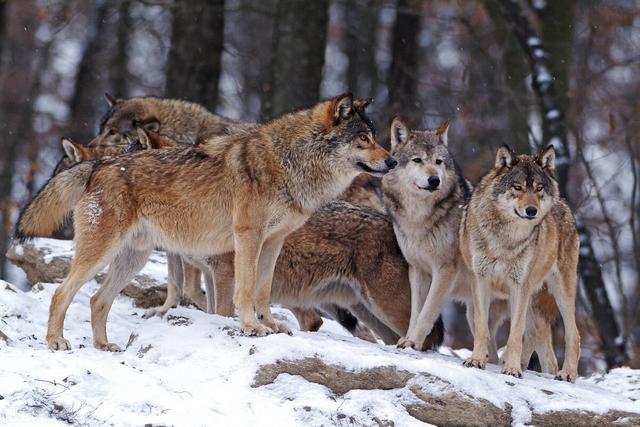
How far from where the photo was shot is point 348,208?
8.91 m

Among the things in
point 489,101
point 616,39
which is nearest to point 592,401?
point 489,101

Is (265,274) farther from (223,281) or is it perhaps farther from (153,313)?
(153,313)

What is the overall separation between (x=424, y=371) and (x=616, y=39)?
14.5 m

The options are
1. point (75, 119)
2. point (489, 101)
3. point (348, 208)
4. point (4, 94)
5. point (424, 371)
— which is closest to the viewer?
point (424, 371)

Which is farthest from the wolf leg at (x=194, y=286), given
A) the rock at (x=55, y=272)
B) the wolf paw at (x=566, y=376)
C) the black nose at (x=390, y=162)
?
the wolf paw at (x=566, y=376)

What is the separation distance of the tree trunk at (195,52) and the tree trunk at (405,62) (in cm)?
360

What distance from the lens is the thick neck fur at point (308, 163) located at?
24.7ft

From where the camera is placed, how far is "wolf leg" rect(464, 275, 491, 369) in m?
7.21

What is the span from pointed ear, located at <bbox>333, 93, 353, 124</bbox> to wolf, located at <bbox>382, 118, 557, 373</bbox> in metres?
0.92

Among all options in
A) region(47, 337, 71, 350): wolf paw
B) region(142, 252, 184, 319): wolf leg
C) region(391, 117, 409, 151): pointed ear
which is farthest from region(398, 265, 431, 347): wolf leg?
region(47, 337, 71, 350): wolf paw

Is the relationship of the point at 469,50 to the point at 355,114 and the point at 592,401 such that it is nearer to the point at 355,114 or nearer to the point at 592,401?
the point at 355,114

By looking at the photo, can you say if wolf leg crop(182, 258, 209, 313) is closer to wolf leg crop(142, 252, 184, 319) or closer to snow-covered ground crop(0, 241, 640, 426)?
wolf leg crop(142, 252, 184, 319)

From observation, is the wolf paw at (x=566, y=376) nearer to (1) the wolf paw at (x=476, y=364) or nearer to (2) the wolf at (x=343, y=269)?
(1) the wolf paw at (x=476, y=364)

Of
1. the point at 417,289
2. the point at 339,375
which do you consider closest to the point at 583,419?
the point at 339,375
